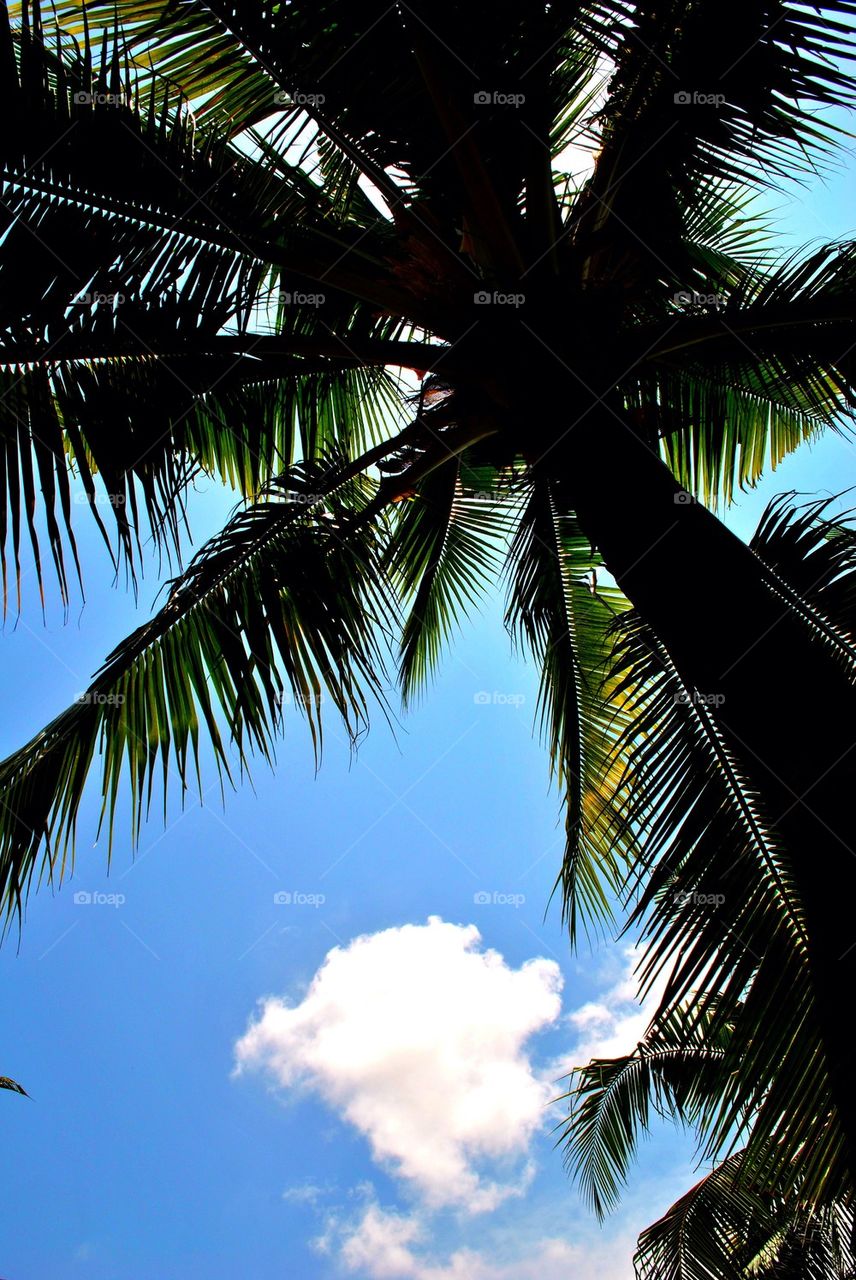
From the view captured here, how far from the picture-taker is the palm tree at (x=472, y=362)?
2123 millimetres

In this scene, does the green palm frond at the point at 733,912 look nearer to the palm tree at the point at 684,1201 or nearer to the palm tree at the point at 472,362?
the palm tree at the point at 472,362

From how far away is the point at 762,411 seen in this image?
186 inches

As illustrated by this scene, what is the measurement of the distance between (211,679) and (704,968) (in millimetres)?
2214

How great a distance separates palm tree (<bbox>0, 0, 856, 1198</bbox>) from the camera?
2.12 metres

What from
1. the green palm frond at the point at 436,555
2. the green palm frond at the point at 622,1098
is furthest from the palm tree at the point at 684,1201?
the green palm frond at the point at 436,555

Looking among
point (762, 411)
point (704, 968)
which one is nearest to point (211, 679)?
point (704, 968)

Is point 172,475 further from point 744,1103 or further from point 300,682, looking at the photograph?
point 744,1103

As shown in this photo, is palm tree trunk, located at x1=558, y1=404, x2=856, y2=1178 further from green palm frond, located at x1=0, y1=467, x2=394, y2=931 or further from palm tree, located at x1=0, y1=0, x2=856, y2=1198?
green palm frond, located at x1=0, y1=467, x2=394, y2=931

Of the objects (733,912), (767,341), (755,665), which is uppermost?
(767,341)

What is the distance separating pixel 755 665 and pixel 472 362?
145cm

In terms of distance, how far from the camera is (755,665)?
83.0 inches

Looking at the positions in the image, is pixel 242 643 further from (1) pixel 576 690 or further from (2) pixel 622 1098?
(2) pixel 622 1098

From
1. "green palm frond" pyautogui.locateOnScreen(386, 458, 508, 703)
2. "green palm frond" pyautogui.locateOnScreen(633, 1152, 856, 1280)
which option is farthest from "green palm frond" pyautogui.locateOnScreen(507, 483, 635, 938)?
"green palm frond" pyautogui.locateOnScreen(633, 1152, 856, 1280)

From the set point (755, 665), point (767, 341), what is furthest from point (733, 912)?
point (767, 341)
